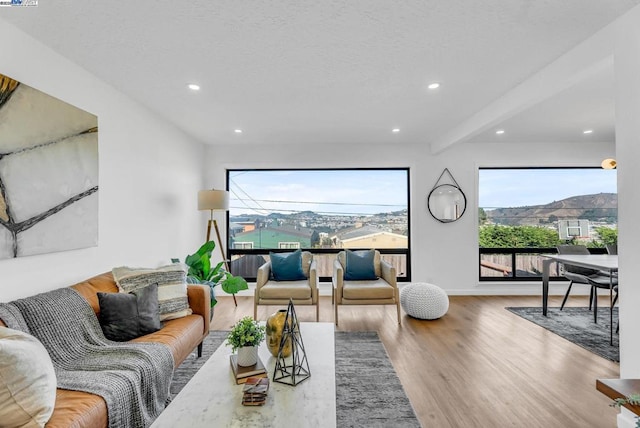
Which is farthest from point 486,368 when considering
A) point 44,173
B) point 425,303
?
point 44,173

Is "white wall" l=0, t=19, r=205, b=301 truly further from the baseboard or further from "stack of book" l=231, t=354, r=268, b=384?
the baseboard

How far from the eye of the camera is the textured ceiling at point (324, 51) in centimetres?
187

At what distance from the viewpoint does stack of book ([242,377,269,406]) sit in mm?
1470

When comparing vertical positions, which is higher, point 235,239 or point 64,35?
point 64,35

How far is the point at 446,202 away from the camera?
5.21 metres

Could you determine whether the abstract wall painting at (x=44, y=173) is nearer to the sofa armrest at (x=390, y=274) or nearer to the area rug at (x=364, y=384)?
the area rug at (x=364, y=384)

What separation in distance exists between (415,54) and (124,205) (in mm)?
2908

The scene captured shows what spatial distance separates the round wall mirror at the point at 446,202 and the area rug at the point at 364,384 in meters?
2.63

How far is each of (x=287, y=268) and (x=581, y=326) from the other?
11.5 ft

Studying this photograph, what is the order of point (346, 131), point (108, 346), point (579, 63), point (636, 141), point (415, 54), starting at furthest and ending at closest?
1. point (346, 131)
2. point (415, 54)
3. point (579, 63)
4. point (108, 346)
5. point (636, 141)

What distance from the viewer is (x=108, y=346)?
82.0 inches

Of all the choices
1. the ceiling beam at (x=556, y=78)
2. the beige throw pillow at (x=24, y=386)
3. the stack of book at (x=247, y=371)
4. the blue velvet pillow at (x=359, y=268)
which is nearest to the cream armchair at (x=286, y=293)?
the blue velvet pillow at (x=359, y=268)

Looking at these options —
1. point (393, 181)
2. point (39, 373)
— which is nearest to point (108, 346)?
point (39, 373)

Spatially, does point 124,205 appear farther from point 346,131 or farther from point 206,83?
point 346,131
